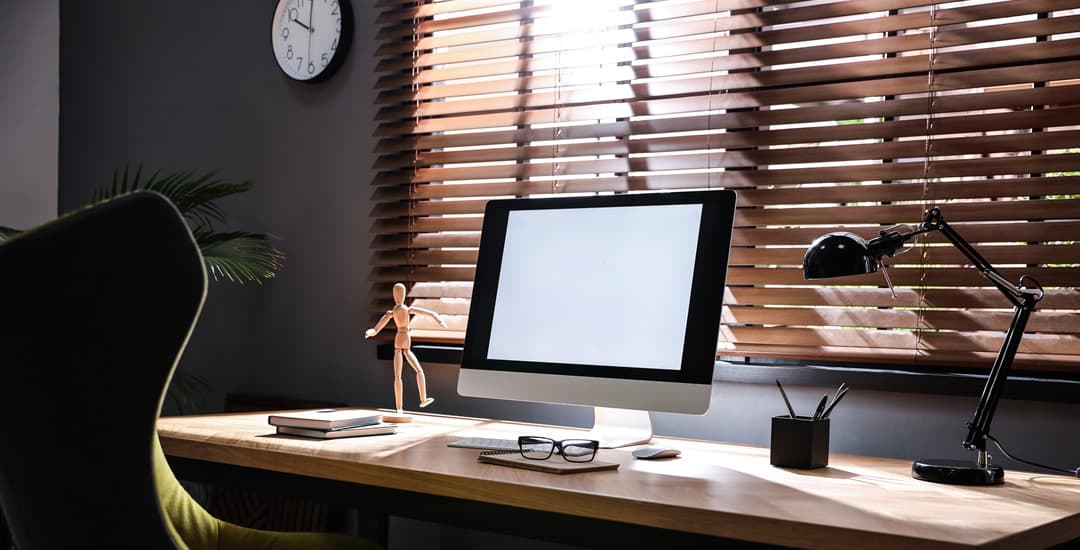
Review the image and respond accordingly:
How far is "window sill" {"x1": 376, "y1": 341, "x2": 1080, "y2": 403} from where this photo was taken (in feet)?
5.86

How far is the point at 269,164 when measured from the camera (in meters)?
3.05

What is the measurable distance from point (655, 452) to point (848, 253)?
0.48 meters

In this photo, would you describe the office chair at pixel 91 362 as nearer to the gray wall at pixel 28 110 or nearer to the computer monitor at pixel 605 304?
the computer monitor at pixel 605 304

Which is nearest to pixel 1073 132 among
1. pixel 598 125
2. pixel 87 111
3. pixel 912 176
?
pixel 912 176

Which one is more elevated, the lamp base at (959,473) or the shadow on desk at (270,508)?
the lamp base at (959,473)

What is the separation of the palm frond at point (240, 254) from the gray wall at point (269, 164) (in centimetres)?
5

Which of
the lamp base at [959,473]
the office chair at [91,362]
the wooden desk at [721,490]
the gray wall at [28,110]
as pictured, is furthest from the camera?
the gray wall at [28,110]

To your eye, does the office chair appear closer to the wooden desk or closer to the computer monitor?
the wooden desk

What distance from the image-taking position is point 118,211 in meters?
0.92

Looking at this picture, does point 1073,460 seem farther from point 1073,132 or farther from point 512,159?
point 512,159

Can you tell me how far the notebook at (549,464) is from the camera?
148cm

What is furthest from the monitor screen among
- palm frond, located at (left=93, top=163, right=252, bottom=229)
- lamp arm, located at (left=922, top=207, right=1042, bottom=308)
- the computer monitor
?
palm frond, located at (left=93, top=163, right=252, bottom=229)

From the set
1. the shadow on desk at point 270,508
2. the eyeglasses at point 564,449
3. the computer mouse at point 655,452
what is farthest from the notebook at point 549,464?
the shadow on desk at point 270,508

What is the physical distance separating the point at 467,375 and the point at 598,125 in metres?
0.76
